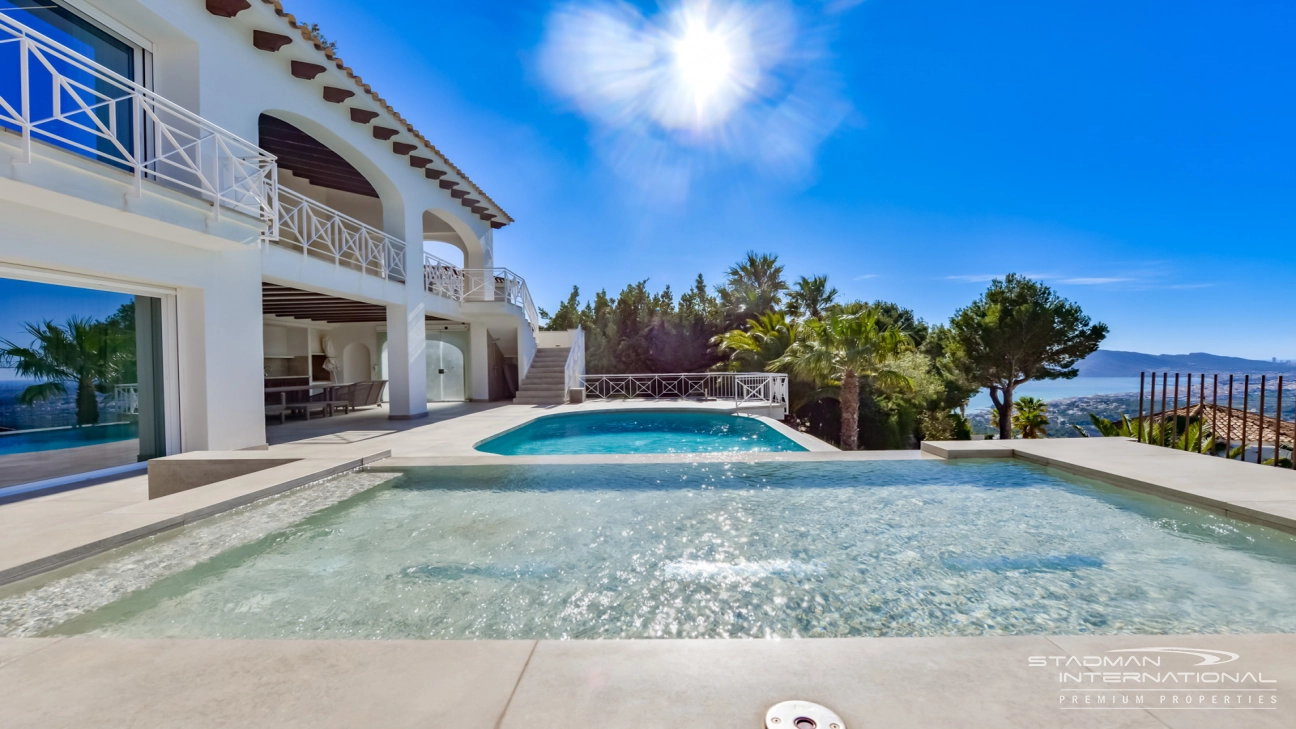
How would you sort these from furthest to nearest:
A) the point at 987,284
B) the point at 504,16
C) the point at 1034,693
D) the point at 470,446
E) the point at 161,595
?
1. the point at 987,284
2. the point at 504,16
3. the point at 470,446
4. the point at 161,595
5. the point at 1034,693

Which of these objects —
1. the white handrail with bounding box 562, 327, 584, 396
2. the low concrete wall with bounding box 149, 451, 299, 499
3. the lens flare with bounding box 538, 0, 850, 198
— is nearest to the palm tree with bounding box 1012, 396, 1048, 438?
the lens flare with bounding box 538, 0, 850, 198

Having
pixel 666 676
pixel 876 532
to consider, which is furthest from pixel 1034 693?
pixel 876 532

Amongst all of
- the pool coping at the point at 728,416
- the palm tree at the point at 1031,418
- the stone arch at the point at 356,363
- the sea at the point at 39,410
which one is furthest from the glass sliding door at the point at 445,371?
the palm tree at the point at 1031,418

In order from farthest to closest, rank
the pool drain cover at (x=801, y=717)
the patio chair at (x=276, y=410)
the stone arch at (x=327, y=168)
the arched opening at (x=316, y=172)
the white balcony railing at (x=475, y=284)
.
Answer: the white balcony railing at (x=475, y=284), the patio chair at (x=276, y=410), the arched opening at (x=316, y=172), the stone arch at (x=327, y=168), the pool drain cover at (x=801, y=717)

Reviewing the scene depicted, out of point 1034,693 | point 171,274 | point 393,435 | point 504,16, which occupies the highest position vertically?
point 504,16

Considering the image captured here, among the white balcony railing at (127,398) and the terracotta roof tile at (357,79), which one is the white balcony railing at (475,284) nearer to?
the terracotta roof tile at (357,79)

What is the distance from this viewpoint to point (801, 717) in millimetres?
1447

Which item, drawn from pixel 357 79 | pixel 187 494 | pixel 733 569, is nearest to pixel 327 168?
pixel 357 79

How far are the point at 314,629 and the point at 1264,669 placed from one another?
3880mm

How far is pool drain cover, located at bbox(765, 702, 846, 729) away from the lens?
55.5 inches

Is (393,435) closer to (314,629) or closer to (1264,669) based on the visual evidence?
(314,629)

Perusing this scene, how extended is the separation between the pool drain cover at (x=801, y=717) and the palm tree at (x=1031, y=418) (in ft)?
96.1

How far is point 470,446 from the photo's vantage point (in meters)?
7.70

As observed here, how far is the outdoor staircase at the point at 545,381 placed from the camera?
15281mm
